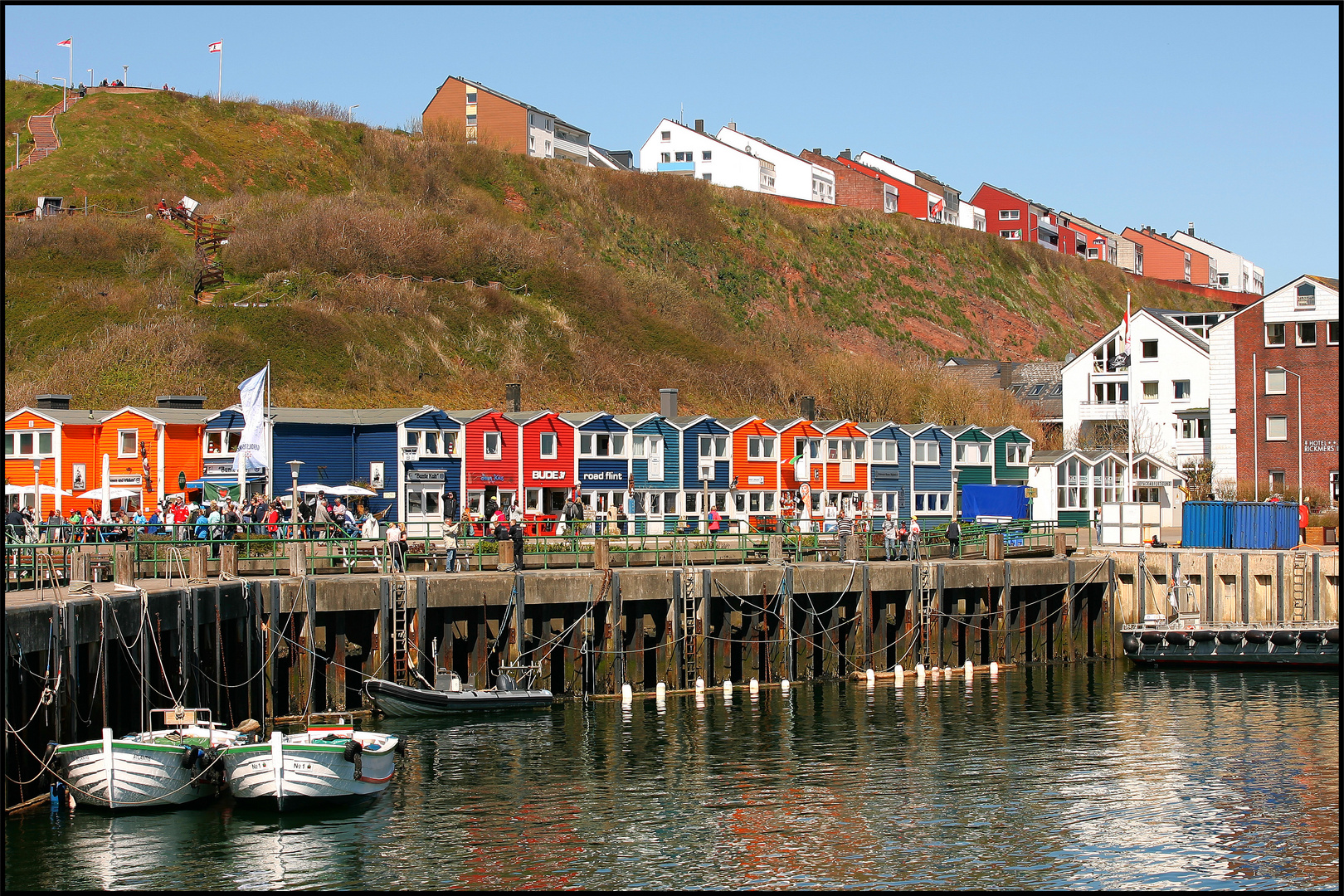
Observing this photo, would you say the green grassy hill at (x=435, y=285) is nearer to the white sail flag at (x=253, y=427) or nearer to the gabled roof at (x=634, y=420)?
the gabled roof at (x=634, y=420)

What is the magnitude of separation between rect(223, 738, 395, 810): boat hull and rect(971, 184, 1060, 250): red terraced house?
14855 centimetres

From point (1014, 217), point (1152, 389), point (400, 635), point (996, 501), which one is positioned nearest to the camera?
point (400, 635)

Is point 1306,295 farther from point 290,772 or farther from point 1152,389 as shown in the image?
point 290,772

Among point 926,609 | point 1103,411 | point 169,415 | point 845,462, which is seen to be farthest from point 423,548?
point 1103,411

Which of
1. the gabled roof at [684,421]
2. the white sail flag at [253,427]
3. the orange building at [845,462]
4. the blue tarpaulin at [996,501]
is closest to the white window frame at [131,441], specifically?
the white sail flag at [253,427]

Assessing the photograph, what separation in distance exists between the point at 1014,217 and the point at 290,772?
154 metres

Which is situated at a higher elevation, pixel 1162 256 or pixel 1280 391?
pixel 1162 256

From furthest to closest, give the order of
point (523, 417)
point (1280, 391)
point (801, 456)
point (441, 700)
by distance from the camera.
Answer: point (1280, 391) < point (801, 456) < point (523, 417) < point (441, 700)

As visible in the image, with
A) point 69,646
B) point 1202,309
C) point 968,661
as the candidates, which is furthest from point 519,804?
point 1202,309

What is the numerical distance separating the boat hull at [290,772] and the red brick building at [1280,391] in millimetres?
55117

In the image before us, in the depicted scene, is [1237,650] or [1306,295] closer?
[1237,650]

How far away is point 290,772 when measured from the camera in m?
27.1

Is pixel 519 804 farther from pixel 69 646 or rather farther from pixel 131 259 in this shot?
pixel 131 259

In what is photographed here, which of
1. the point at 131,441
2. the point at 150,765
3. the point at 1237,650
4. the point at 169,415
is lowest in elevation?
the point at 1237,650
